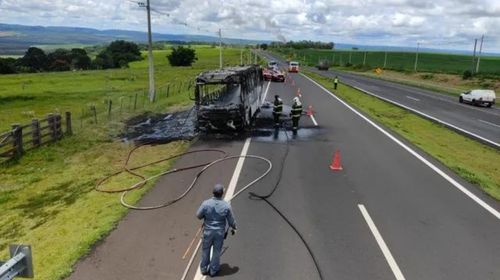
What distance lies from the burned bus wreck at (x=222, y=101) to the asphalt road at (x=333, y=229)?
4.68m

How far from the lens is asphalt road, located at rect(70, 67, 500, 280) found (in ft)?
26.6

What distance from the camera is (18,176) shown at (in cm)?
1547

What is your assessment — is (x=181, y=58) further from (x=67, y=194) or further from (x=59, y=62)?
(x=67, y=194)

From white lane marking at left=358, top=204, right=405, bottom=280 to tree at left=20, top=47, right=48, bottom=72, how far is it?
109 m

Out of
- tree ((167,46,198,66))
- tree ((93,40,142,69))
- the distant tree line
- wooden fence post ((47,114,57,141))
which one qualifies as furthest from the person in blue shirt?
tree ((93,40,142,69))

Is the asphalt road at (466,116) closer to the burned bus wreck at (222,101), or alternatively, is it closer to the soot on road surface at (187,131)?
the soot on road surface at (187,131)

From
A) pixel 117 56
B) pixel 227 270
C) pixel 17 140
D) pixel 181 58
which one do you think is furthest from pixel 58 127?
pixel 117 56

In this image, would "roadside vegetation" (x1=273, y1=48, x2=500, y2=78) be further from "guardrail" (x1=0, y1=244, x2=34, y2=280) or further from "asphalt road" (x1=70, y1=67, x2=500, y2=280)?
"guardrail" (x1=0, y1=244, x2=34, y2=280)

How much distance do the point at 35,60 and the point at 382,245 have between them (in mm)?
115348

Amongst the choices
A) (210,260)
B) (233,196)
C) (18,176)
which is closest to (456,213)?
(233,196)

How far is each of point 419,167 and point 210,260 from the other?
988 cm

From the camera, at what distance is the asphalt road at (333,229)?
8.10 m

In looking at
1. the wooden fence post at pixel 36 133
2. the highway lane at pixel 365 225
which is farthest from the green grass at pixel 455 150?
the wooden fence post at pixel 36 133

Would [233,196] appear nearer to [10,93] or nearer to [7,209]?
[7,209]
